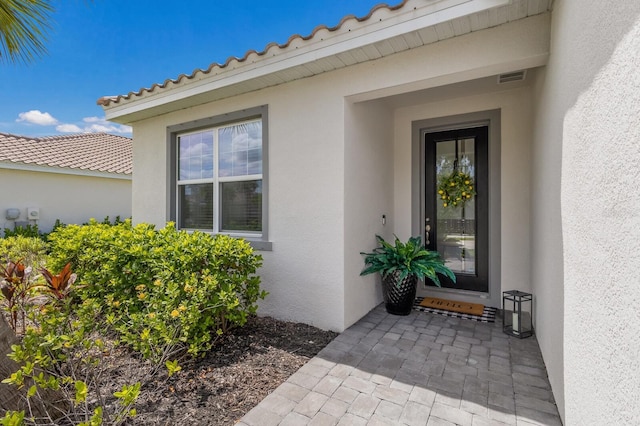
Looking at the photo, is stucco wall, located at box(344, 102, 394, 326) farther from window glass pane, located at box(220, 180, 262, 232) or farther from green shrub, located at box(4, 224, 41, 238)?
green shrub, located at box(4, 224, 41, 238)

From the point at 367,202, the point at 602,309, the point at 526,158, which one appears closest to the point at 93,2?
the point at 367,202

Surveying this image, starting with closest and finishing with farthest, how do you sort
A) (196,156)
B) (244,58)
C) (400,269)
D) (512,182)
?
(244,58), (400,269), (512,182), (196,156)

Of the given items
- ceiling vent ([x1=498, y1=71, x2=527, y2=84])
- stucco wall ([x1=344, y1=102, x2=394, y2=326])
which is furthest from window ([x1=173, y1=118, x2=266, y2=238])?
ceiling vent ([x1=498, y1=71, x2=527, y2=84])

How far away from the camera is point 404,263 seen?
457cm

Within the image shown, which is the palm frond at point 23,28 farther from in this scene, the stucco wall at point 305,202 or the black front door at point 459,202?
the black front door at point 459,202

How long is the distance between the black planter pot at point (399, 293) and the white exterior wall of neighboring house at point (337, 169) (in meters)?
0.32

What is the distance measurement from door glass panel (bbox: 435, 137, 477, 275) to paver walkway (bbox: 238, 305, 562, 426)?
1.50m

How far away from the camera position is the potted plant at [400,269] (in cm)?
452

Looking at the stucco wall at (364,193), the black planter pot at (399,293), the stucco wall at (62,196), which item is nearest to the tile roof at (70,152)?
the stucco wall at (62,196)

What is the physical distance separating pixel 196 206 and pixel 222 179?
2.84ft

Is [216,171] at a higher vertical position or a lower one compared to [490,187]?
higher

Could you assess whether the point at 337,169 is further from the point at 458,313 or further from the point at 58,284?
the point at 58,284

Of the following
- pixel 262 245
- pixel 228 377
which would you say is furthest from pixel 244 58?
pixel 228 377

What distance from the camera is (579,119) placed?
1.86m
